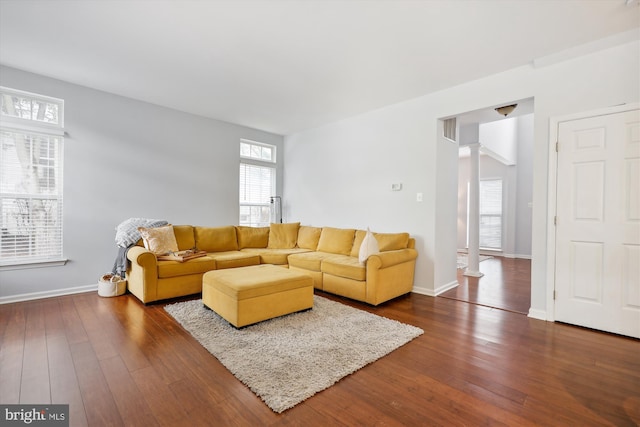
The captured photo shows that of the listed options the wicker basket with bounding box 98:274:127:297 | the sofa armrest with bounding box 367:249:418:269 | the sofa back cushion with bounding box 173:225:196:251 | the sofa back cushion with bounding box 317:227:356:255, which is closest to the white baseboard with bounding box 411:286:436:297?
the sofa armrest with bounding box 367:249:418:269

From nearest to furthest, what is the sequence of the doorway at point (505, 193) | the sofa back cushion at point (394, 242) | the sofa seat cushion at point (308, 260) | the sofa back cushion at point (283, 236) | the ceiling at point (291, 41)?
1. the ceiling at point (291, 41)
2. the sofa back cushion at point (394, 242)
3. the sofa seat cushion at point (308, 260)
4. the sofa back cushion at point (283, 236)
5. the doorway at point (505, 193)

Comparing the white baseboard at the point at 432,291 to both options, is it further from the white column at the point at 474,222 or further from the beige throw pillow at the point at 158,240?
the beige throw pillow at the point at 158,240

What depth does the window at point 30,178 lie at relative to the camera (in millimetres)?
3457

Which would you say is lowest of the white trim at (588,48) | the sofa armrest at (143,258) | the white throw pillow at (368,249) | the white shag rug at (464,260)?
the white shag rug at (464,260)

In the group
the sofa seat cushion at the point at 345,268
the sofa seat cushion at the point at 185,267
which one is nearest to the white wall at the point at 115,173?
the sofa seat cushion at the point at 185,267

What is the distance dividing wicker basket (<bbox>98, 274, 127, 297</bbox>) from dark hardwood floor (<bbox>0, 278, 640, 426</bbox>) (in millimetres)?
785

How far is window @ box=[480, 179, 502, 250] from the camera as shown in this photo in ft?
25.9

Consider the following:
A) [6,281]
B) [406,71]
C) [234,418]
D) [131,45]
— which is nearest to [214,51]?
[131,45]

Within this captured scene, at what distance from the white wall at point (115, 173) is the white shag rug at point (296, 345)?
1.74 m

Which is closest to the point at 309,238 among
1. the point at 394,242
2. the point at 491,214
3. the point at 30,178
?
the point at 394,242

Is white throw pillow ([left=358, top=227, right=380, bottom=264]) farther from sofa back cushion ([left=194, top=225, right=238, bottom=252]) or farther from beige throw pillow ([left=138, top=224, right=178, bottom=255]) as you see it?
beige throw pillow ([left=138, top=224, right=178, bottom=255])

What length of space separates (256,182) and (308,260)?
98.4 inches

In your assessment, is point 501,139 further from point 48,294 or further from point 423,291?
point 48,294

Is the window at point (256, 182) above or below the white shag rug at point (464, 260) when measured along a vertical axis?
above
